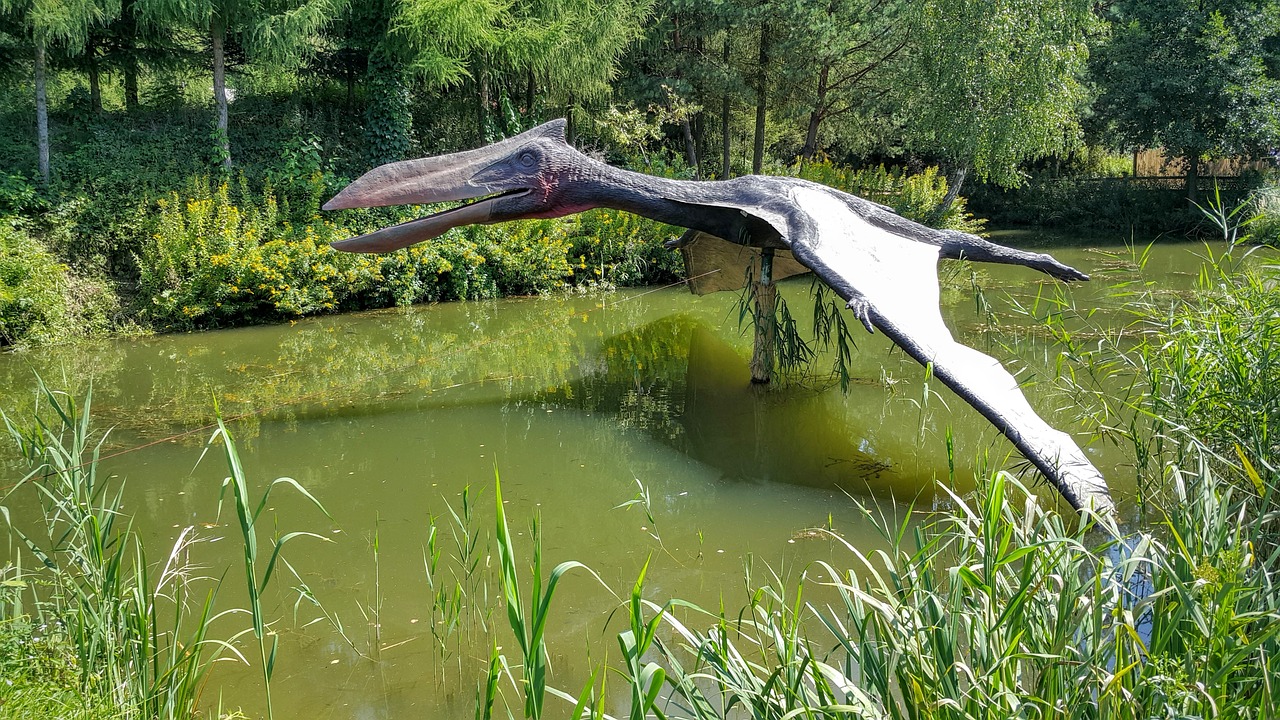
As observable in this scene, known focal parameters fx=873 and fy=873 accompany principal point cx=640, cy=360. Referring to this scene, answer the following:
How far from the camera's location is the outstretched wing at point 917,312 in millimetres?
3654

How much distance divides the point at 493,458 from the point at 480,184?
176 cm

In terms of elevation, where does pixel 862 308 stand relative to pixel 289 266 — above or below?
below

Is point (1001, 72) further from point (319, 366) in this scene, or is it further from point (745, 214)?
point (319, 366)

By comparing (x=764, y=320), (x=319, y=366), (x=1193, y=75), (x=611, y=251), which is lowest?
(x=319, y=366)

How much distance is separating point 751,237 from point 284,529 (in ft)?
11.6

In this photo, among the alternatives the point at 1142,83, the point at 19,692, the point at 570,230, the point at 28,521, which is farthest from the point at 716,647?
the point at 1142,83

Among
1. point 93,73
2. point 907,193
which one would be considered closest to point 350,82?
point 93,73

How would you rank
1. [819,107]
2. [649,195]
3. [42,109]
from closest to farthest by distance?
1. [649,195]
2. [42,109]
3. [819,107]

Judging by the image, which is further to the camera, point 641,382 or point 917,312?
point 641,382

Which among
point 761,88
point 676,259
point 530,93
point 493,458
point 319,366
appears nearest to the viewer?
point 493,458

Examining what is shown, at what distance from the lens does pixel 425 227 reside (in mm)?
5664

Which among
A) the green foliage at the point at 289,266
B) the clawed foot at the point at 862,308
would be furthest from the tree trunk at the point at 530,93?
the clawed foot at the point at 862,308

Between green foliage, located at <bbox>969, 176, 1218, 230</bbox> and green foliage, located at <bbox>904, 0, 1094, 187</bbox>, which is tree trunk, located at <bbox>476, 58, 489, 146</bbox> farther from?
green foliage, located at <bbox>969, 176, 1218, 230</bbox>

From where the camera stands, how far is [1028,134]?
14.1 m
